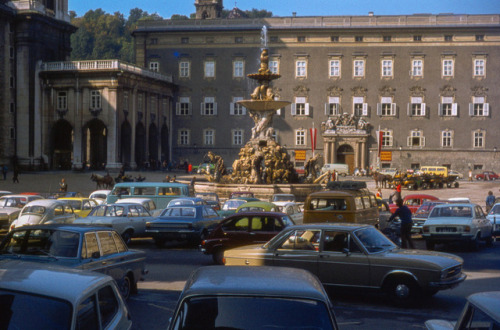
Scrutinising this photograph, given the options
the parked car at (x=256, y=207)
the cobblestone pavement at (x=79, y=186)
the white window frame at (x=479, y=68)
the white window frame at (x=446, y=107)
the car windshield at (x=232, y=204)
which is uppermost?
the white window frame at (x=479, y=68)

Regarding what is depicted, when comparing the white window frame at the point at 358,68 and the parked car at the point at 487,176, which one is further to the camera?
the white window frame at the point at 358,68

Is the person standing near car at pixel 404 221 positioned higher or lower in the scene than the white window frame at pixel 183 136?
lower

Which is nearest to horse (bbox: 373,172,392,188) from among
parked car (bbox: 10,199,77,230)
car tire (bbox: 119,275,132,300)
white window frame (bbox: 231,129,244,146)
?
white window frame (bbox: 231,129,244,146)

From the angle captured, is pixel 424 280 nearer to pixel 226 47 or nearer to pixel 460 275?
pixel 460 275

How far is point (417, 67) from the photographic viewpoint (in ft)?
235

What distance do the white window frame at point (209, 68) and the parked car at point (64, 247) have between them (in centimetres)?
6392

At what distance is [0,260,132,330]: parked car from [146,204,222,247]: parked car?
1424cm

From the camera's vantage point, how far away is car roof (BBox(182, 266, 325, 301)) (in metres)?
5.61

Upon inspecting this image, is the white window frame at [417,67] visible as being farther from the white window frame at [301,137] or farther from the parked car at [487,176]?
the white window frame at [301,137]

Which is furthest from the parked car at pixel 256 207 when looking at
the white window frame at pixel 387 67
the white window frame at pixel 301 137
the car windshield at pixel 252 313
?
the white window frame at pixel 387 67

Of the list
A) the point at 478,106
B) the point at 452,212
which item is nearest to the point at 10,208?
the point at 452,212

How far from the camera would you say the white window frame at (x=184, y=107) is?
75.3m

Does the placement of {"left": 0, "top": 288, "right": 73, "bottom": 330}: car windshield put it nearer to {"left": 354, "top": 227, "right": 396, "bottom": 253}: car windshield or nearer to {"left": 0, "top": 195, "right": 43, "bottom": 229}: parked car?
{"left": 354, "top": 227, "right": 396, "bottom": 253}: car windshield

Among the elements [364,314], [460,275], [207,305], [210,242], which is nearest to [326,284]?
[364,314]
